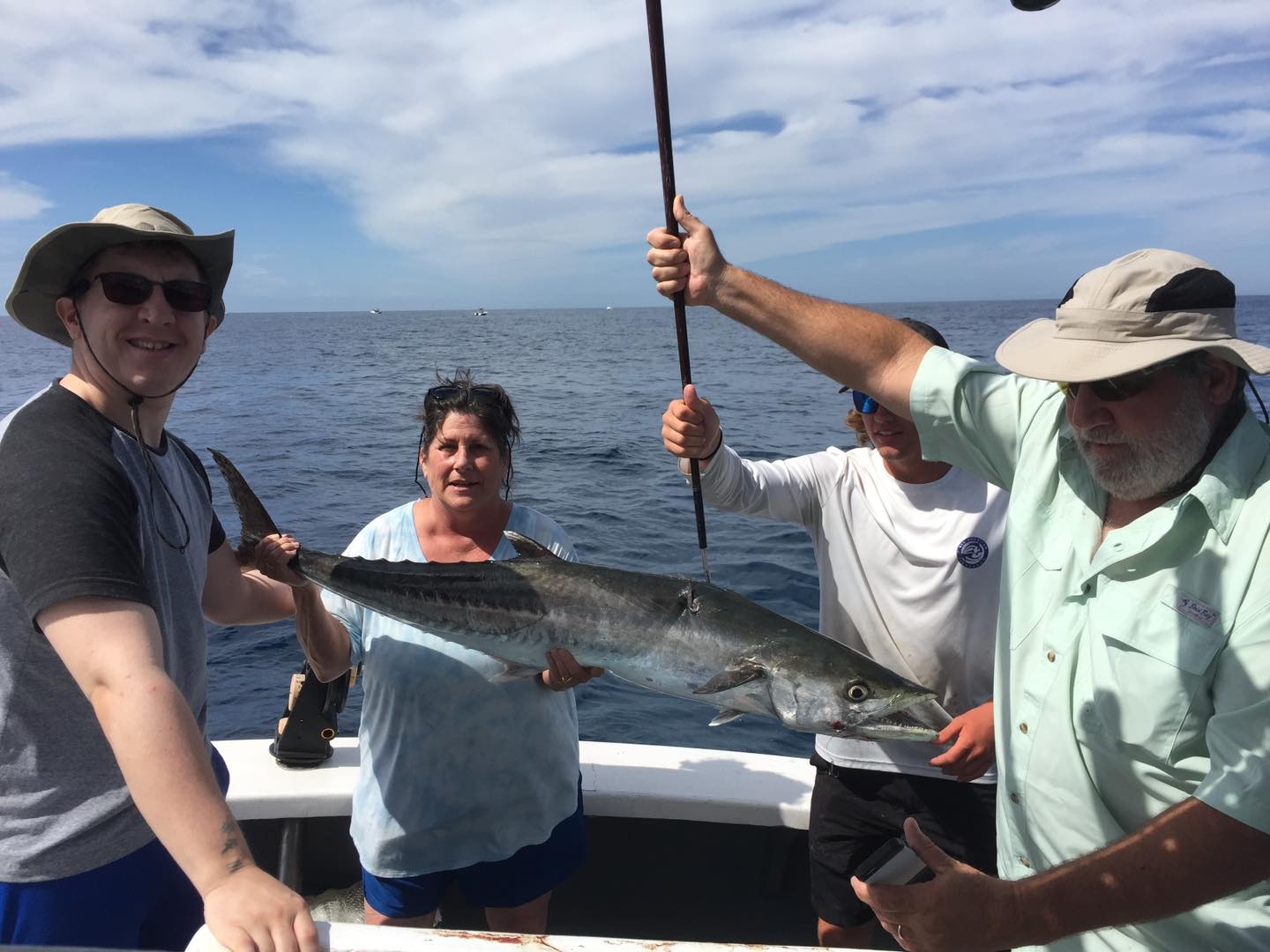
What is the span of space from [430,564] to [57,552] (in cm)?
139

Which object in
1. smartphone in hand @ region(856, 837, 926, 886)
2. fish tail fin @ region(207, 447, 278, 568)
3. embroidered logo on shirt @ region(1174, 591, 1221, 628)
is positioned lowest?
smartphone in hand @ region(856, 837, 926, 886)

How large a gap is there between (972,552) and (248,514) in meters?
2.68

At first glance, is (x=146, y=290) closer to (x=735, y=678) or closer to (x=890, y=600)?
(x=735, y=678)

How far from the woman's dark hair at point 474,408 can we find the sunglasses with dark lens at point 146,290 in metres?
0.92

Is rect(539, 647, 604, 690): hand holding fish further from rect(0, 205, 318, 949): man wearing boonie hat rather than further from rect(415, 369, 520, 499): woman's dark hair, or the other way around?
rect(0, 205, 318, 949): man wearing boonie hat

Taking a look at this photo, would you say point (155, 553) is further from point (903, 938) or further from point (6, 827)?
point (903, 938)

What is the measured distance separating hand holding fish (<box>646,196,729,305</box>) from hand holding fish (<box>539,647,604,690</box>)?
49.9 inches

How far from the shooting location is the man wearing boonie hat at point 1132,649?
1.75 metres

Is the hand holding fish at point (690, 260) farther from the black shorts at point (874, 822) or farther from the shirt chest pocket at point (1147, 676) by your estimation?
the black shorts at point (874, 822)

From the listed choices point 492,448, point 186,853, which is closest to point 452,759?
point 492,448

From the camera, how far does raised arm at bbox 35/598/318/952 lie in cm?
152

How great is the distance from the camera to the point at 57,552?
68.7 inches

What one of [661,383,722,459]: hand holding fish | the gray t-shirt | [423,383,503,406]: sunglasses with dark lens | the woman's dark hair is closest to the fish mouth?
[661,383,722,459]: hand holding fish

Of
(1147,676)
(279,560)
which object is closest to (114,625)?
(279,560)
